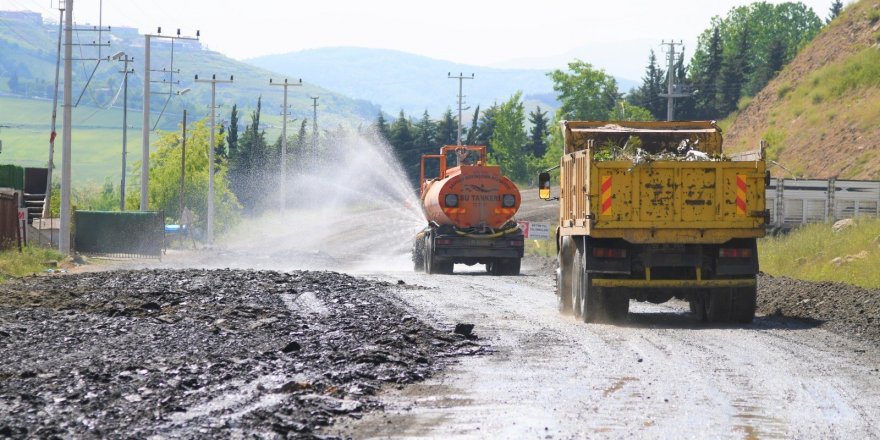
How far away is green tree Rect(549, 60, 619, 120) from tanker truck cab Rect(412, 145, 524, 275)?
3608 inches

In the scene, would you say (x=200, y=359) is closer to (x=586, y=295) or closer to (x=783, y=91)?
(x=586, y=295)

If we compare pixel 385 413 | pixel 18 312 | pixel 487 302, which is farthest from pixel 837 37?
pixel 385 413

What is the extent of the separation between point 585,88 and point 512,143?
10.3m

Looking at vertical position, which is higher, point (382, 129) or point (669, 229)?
point (382, 129)

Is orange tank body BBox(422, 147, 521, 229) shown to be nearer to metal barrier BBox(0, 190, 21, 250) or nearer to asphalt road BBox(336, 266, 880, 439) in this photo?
metal barrier BBox(0, 190, 21, 250)

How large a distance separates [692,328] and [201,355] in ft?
24.3

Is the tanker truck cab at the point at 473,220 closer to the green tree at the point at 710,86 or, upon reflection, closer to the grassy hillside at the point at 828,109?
the grassy hillside at the point at 828,109

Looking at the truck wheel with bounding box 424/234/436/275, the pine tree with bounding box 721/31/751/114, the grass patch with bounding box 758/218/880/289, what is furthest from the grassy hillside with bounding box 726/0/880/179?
the truck wheel with bounding box 424/234/436/275

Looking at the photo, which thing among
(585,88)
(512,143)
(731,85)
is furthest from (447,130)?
(731,85)

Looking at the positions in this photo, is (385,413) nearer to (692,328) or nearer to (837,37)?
(692,328)

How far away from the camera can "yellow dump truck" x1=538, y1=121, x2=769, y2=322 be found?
18.2 meters

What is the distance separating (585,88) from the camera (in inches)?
5039

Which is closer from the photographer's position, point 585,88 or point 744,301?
point 744,301

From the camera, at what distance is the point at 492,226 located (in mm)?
36469
